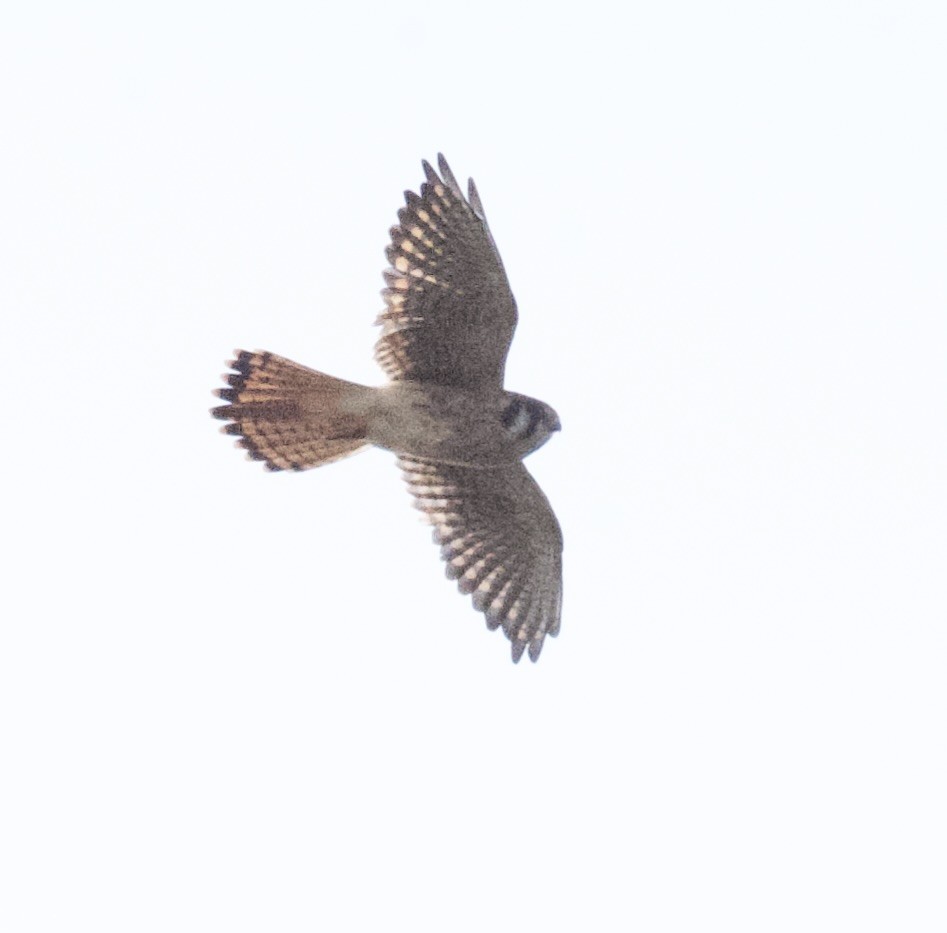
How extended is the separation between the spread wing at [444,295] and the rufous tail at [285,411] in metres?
0.34

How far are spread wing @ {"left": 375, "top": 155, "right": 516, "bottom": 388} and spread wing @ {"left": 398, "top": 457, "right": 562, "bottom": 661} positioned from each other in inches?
32.5

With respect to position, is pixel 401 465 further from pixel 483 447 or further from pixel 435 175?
pixel 435 175

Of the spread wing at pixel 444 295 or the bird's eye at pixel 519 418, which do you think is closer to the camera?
the spread wing at pixel 444 295

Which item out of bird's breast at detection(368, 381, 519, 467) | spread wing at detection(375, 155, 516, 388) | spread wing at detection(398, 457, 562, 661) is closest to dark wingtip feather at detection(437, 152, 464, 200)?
spread wing at detection(375, 155, 516, 388)

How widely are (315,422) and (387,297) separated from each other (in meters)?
0.71

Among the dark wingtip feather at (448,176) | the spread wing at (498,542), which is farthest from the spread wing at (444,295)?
the spread wing at (498,542)

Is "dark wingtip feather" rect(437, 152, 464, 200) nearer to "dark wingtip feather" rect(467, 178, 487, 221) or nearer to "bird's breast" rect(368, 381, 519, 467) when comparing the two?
"dark wingtip feather" rect(467, 178, 487, 221)

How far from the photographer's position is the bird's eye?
9.95 m

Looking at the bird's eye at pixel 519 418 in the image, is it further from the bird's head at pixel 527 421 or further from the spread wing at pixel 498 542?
the spread wing at pixel 498 542

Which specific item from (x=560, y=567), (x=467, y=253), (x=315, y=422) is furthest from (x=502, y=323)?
(x=560, y=567)

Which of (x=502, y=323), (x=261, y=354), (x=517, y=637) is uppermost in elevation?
(x=502, y=323)

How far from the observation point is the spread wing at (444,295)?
9.62m

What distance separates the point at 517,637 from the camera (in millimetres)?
10688

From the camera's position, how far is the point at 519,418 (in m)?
9.95
